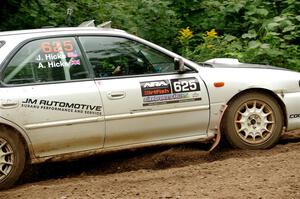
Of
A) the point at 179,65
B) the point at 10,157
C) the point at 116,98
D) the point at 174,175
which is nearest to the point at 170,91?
the point at 179,65

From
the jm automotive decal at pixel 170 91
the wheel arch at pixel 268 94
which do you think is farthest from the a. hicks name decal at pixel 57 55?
the wheel arch at pixel 268 94

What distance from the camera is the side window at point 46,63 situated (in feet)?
18.3

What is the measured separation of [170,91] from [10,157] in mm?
1813

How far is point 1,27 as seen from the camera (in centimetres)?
951

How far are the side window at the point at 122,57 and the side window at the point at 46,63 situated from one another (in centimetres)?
16

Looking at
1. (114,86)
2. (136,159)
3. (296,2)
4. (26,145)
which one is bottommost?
(136,159)

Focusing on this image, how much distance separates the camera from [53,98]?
5.54m

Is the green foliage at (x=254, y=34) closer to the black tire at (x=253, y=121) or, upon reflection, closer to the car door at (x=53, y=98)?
the black tire at (x=253, y=121)

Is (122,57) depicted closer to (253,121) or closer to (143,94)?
(143,94)

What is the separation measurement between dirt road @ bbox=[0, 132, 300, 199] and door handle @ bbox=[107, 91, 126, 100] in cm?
80

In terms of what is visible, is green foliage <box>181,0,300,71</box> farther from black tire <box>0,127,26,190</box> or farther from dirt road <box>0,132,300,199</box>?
black tire <box>0,127,26,190</box>

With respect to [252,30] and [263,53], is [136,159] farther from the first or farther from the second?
[252,30]

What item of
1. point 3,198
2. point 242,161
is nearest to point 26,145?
point 3,198

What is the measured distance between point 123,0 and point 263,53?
3401 millimetres
